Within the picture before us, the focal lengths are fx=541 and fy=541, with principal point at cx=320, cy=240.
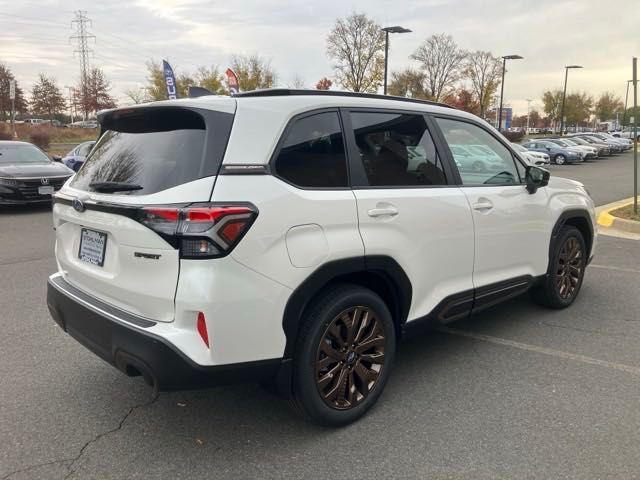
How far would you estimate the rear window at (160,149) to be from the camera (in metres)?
2.58

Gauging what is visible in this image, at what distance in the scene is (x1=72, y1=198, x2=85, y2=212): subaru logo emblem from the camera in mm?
2934

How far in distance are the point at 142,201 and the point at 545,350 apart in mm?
3179

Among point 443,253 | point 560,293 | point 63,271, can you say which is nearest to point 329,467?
point 443,253

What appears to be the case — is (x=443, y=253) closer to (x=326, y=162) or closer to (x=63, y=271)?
(x=326, y=162)

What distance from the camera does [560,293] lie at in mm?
4949

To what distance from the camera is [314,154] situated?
2895 mm

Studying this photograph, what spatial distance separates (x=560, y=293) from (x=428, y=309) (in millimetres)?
2087

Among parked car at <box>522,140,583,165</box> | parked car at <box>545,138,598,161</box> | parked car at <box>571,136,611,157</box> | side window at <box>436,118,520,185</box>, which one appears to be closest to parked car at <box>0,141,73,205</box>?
side window at <box>436,118,520,185</box>

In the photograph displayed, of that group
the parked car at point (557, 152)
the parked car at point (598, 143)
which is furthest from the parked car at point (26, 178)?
the parked car at point (598, 143)

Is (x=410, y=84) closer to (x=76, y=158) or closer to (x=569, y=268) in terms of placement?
(x=76, y=158)

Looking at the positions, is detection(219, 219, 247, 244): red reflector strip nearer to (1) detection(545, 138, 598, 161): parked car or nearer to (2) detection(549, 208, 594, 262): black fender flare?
(2) detection(549, 208, 594, 262): black fender flare

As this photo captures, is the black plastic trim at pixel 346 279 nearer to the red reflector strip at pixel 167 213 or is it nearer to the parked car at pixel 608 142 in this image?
the red reflector strip at pixel 167 213

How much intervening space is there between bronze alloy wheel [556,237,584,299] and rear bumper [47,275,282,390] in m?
3.27

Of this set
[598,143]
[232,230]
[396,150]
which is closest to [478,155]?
[396,150]
